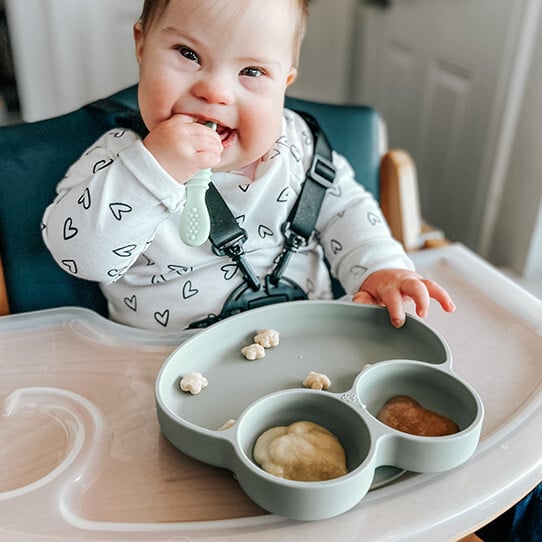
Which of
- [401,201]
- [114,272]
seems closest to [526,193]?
[401,201]

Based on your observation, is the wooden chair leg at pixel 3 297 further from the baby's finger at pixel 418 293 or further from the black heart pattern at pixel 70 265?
the baby's finger at pixel 418 293

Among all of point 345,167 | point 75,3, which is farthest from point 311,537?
point 75,3

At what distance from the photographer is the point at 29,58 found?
1752mm

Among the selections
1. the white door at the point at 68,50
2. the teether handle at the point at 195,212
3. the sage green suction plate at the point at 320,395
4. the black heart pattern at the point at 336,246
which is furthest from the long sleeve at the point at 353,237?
the white door at the point at 68,50

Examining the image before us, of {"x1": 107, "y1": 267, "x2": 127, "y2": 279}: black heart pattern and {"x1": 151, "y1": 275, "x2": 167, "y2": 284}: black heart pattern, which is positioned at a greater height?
{"x1": 107, "y1": 267, "x2": 127, "y2": 279}: black heart pattern

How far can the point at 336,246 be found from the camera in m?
0.84

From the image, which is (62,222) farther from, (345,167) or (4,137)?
(345,167)

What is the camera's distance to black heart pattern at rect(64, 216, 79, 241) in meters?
0.66

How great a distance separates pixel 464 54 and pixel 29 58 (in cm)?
112

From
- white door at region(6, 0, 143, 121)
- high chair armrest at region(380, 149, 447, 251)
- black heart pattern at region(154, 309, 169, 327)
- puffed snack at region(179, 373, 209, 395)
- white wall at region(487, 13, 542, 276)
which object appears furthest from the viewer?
white door at region(6, 0, 143, 121)

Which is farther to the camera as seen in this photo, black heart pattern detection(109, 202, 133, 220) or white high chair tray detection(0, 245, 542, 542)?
black heart pattern detection(109, 202, 133, 220)

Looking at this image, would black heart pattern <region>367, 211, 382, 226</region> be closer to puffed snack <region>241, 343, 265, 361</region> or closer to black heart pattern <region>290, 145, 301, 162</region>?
black heart pattern <region>290, 145, 301, 162</region>

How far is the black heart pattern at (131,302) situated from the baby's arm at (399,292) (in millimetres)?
267

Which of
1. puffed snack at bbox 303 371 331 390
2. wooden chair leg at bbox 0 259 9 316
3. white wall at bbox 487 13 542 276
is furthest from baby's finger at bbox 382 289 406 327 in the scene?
white wall at bbox 487 13 542 276
